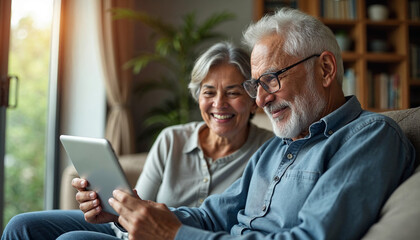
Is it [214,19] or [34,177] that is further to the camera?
[214,19]

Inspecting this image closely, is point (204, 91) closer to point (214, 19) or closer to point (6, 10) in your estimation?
point (6, 10)

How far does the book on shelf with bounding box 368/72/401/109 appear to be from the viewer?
380cm

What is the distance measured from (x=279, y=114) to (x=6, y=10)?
1803mm

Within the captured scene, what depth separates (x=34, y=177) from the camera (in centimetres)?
318

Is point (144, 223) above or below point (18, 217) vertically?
above

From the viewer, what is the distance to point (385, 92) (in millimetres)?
3814

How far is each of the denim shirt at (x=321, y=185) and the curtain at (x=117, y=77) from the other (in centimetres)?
198

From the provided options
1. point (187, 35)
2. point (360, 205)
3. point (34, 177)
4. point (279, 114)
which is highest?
point (187, 35)

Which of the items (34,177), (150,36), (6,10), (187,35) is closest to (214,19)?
(187,35)

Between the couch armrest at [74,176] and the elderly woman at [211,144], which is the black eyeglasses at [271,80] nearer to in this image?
the elderly woman at [211,144]

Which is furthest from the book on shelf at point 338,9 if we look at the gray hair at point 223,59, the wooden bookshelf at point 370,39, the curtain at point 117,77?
the gray hair at point 223,59

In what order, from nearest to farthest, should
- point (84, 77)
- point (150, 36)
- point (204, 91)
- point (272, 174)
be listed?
1. point (272, 174)
2. point (204, 91)
3. point (84, 77)
4. point (150, 36)

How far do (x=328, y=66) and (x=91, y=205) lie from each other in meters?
0.85

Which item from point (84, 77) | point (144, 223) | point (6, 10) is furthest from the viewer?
point (84, 77)
